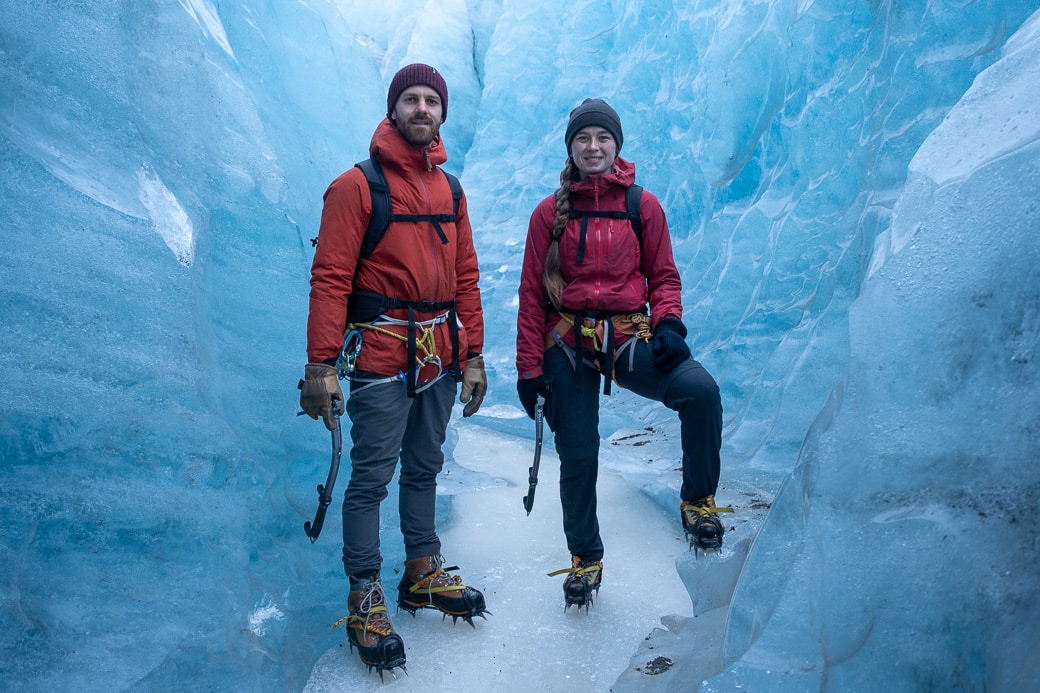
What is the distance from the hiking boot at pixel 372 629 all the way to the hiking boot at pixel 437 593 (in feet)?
0.89

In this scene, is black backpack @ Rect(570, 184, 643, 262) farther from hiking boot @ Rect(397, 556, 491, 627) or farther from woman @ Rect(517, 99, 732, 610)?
hiking boot @ Rect(397, 556, 491, 627)

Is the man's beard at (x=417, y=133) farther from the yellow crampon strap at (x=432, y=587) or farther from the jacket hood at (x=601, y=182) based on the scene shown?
the yellow crampon strap at (x=432, y=587)

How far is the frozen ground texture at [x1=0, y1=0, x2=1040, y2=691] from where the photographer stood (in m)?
1.52

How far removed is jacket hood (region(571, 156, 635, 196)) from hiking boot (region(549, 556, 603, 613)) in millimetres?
1292

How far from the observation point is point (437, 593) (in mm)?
2619

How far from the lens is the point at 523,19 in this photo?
28.3 ft

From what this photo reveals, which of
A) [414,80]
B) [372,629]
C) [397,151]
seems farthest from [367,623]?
[414,80]

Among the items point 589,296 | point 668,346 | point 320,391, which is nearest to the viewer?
point 320,391

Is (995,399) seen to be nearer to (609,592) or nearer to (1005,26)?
(609,592)

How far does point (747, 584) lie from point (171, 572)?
154 cm

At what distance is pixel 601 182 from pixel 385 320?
0.85 m

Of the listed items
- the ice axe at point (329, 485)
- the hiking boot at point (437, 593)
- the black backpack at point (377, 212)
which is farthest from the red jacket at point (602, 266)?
the hiking boot at point (437, 593)

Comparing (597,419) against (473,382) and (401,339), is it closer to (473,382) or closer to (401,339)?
(473,382)

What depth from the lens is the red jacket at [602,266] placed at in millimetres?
2502
